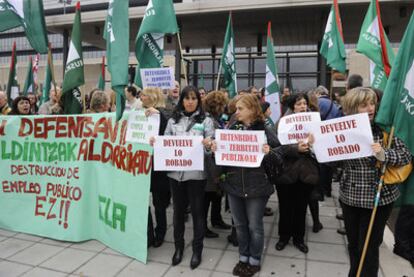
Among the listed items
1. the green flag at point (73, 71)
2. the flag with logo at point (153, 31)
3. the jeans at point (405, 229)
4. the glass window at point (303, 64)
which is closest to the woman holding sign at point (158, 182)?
the flag with logo at point (153, 31)

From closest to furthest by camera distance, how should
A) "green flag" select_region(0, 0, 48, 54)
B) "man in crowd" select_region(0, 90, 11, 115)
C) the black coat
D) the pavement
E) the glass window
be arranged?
the black coat < the pavement < "green flag" select_region(0, 0, 48, 54) < "man in crowd" select_region(0, 90, 11, 115) < the glass window

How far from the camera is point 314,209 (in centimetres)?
472

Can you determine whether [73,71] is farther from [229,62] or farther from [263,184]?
[263,184]

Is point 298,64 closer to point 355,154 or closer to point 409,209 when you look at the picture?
point 409,209

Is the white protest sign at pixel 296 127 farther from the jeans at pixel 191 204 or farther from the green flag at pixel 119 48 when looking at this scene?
the green flag at pixel 119 48

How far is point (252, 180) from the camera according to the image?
3352 millimetres

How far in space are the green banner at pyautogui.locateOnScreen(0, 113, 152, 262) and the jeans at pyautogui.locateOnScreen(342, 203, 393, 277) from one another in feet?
6.90

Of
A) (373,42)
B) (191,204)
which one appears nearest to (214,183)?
(191,204)

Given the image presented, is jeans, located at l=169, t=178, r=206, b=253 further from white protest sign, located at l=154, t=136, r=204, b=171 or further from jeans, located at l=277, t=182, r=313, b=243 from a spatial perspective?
jeans, located at l=277, t=182, r=313, b=243

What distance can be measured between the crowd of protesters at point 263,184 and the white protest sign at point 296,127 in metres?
0.10

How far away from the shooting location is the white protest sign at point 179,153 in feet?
11.4

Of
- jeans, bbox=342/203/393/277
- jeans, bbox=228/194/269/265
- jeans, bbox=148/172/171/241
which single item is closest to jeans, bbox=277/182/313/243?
jeans, bbox=228/194/269/265

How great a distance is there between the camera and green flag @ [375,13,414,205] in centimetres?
260

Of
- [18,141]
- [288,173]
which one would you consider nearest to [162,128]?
[288,173]
